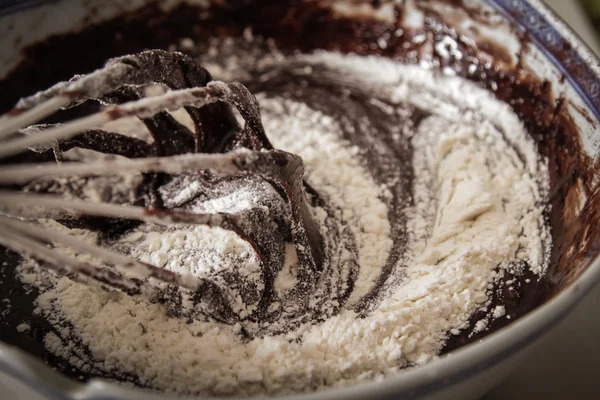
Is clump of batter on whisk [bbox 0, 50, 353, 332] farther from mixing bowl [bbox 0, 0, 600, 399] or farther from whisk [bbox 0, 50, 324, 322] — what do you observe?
mixing bowl [bbox 0, 0, 600, 399]

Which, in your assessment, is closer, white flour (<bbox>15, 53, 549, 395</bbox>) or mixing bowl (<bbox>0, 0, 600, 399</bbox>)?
mixing bowl (<bbox>0, 0, 600, 399</bbox>)

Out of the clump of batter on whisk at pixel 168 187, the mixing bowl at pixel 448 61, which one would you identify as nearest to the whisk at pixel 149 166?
the clump of batter on whisk at pixel 168 187

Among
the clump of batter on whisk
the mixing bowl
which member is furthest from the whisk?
the mixing bowl

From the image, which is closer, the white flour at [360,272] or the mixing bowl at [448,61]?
the mixing bowl at [448,61]

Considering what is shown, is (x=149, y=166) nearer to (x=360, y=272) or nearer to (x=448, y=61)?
(x=360, y=272)

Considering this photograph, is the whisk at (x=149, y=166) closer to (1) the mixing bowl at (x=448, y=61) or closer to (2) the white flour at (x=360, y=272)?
(2) the white flour at (x=360, y=272)

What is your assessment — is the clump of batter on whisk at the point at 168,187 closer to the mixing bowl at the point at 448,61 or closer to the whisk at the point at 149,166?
the whisk at the point at 149,166

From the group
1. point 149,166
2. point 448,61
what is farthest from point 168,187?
point 448,61
